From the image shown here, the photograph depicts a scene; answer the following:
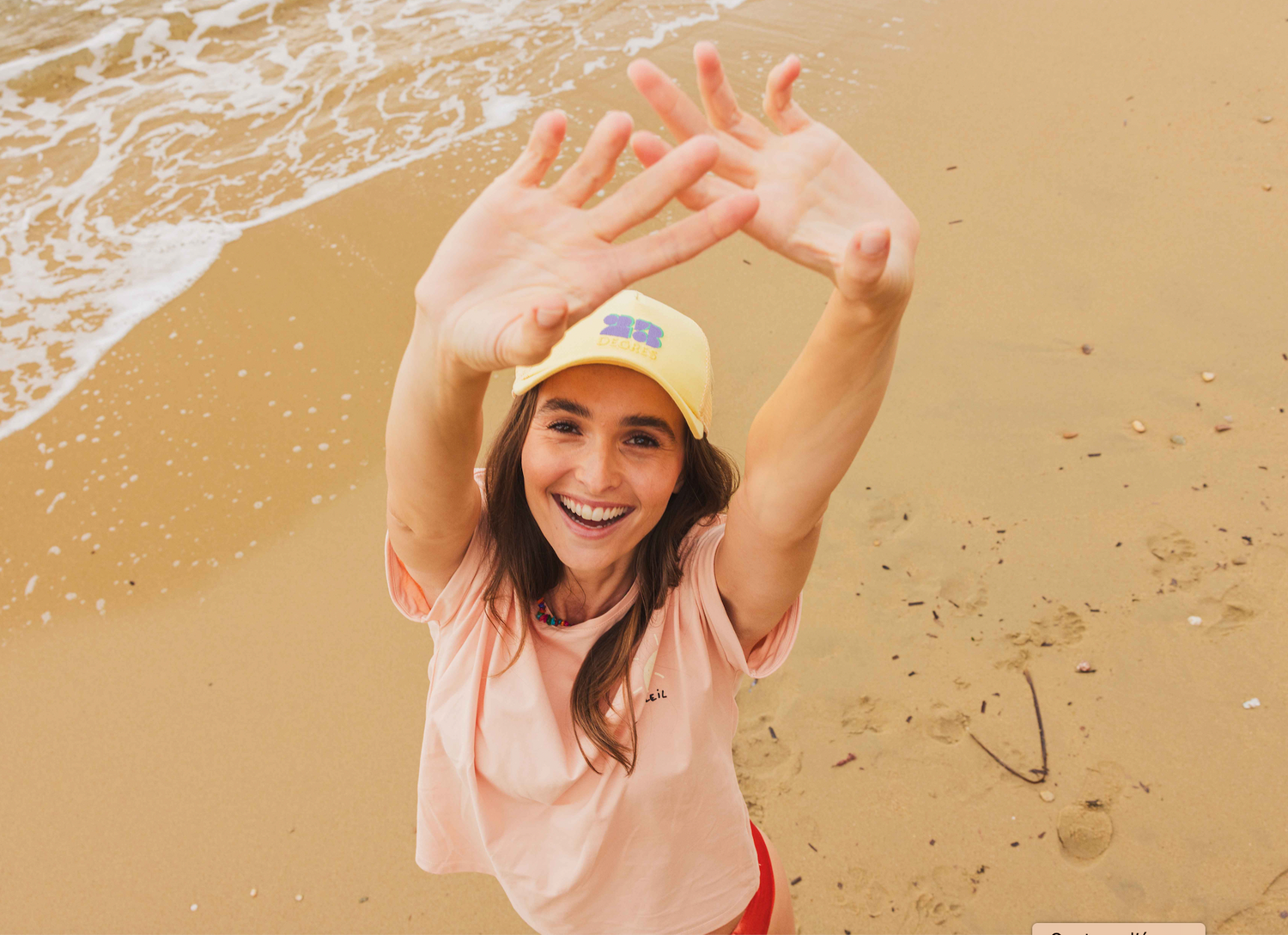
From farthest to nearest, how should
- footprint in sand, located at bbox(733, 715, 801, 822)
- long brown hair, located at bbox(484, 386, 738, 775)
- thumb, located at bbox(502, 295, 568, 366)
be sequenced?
footprint in sand, located at bbox(733, 715, 801, 822)
long brown hair, located at bbox(484, 386, 738, 775)
thumb, located at bbox(502, 295, 568, 366)

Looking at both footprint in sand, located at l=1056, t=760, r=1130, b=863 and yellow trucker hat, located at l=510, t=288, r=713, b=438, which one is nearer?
yellow trucker hat, located at l=510, t=288, r=713, b=438

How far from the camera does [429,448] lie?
1.76m

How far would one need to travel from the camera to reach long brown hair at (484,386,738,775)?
213 cm

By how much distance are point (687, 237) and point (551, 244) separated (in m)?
0.23

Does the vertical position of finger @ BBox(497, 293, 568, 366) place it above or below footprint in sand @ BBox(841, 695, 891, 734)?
above

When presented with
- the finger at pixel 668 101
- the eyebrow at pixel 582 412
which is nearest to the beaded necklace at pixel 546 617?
the eyebrow at pixel 582 412

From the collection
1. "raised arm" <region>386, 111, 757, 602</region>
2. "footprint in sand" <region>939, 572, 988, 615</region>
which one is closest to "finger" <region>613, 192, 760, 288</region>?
"raised arm" <region>386, 111, 757, 602</region>

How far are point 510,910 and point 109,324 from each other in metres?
4.09

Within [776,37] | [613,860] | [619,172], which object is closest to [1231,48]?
[776,37]

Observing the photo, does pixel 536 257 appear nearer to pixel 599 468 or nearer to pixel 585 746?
pixel 599 468

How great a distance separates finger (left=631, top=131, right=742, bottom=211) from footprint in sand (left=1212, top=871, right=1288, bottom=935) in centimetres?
298

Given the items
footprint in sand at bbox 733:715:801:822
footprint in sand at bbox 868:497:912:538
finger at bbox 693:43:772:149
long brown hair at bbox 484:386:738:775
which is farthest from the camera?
footprint in sand at bbox 868:497:912:538

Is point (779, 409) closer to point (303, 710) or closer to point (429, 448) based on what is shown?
point (429, 448)

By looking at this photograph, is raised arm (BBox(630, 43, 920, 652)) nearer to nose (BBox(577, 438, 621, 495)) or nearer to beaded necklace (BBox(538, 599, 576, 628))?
nose (BBox(577, 438, 621, 495))
